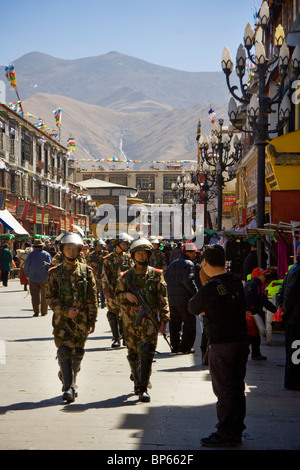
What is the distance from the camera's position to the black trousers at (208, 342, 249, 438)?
540cm

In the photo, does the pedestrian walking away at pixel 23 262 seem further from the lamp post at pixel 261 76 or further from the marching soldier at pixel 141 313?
the marching soldier at pixel 141 313

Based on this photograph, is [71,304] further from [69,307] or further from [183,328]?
[183,328]

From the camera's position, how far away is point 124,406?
22.4ft

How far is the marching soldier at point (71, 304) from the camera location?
281 inches

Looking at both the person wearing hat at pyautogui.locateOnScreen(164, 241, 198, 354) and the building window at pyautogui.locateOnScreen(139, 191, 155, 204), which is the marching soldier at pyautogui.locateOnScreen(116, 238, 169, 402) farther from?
the building window at pyautogui.locateOnScreen(139, 191, 155, 204)

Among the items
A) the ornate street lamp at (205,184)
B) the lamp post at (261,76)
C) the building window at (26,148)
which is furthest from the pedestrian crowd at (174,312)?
the building window at (26,148)

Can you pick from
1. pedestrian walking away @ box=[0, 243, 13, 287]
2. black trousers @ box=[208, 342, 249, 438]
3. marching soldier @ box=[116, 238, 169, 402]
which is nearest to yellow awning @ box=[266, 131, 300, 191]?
marching soldier @ box=[116, 238, 169, 402]

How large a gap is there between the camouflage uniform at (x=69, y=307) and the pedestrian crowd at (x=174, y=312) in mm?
11

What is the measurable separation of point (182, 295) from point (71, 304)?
3938 mm

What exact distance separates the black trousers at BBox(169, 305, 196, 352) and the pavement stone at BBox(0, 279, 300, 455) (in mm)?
244

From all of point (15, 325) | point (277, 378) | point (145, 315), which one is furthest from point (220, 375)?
point (15, 325)

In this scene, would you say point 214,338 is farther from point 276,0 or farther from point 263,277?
point 276,0
